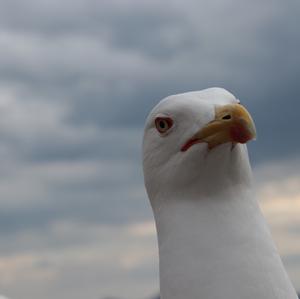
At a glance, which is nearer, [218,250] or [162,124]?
[218,250]

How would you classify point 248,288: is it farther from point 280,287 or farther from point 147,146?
point 147,146

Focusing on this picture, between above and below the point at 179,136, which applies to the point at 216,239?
below

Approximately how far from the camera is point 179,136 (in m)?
10.8

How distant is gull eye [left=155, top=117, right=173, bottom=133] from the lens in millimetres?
10844

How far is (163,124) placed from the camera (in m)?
10.9

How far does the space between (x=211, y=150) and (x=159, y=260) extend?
1.31 meters

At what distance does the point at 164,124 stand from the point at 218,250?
1.49 meters

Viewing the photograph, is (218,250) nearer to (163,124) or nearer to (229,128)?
(229,128)

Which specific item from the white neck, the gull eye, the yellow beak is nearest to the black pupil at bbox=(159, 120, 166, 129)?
the gull eye

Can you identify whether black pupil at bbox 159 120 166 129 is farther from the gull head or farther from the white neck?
the white neck

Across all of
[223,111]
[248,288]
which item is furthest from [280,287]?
[223,111]

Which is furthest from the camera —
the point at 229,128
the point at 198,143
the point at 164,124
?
the point at 164,124

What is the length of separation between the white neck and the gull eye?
699 millimetres

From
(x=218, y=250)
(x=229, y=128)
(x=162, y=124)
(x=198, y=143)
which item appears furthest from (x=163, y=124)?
(x=218, y=250)
